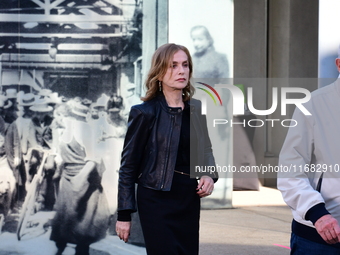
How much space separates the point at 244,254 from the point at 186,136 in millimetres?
2910

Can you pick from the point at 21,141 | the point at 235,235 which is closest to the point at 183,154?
the point at 21,141

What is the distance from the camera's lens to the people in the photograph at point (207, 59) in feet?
28.4

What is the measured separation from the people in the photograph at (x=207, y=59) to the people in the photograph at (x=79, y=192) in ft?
11.7

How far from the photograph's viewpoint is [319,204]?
239cm

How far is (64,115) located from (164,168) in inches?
79.2

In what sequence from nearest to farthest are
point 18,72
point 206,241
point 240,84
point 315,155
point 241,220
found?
point 315,155 → point 18,72 → point 206,241 → point 241,220 → point 240,84

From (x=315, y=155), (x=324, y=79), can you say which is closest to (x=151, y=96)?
(x=324, y=79)

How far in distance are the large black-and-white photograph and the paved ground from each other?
2 cm

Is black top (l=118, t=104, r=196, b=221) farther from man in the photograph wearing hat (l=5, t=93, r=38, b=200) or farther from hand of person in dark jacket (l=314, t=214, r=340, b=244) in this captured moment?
man in the photograph wearing hat (l=5, t=93, r=38, b=200)

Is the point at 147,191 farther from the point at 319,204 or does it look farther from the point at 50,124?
the point at 50,124

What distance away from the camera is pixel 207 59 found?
28.5 feet

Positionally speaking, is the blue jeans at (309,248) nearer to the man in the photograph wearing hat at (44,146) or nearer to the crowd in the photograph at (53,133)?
Result: the crowd in the photograph at (53,133)

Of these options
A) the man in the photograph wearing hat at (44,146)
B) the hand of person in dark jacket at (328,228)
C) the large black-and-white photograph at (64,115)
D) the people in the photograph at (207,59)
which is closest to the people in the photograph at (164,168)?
the hand of person in dark jacket at (328,228)

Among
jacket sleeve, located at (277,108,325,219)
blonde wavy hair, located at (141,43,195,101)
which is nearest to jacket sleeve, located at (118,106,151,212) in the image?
blonde wavy hair, located at (141,43,195,101)
